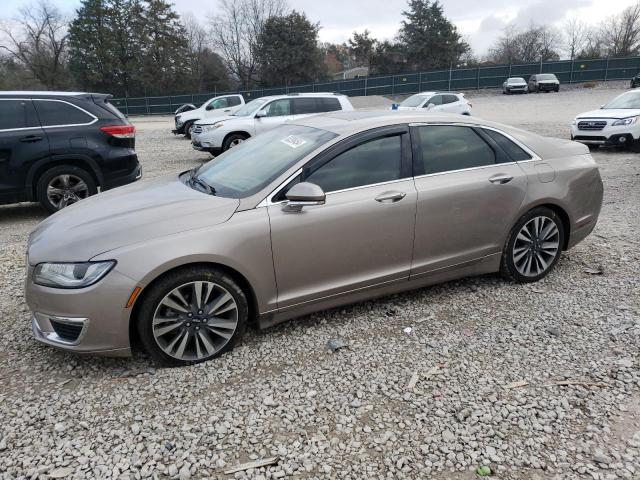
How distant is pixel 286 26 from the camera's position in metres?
52.0

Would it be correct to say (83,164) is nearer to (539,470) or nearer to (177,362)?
(177,362)

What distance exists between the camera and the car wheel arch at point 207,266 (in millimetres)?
2979

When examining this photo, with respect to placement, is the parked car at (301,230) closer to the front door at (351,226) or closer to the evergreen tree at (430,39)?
the front door at (351,226)

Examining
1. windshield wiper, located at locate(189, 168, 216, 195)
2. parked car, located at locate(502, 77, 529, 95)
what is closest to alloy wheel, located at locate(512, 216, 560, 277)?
windshield wiper, located at locate(189, 168, 216, 195)

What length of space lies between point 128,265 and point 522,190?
3.13 meters

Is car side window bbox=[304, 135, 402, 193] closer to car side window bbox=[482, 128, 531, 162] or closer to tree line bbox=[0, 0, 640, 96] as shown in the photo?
car side window bbox=[482, 128, 531, 162]

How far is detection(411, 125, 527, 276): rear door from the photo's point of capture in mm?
3779

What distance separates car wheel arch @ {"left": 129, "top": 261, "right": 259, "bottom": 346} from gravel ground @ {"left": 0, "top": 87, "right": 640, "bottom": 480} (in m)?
0.26

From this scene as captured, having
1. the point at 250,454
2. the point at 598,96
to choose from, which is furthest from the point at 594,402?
the point at 598,96

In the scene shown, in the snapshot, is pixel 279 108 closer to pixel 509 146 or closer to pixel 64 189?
pixel 64 189

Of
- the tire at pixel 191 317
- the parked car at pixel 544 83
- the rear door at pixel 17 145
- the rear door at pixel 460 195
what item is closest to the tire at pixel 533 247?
the rear door at pixel 460 195

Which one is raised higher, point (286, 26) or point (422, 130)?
point (286, 26)

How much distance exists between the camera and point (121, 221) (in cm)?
319

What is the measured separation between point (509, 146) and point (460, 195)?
78 cm
